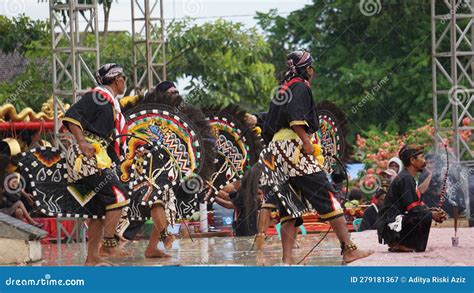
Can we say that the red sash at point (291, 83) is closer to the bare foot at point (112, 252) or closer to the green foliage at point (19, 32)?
the bare foot at point (112, 252)

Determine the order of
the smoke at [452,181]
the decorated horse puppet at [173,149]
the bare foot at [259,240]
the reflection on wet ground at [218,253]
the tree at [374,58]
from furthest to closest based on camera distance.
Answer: the tree at [374,58], the smoke at [452,181], the bare foot at [259,240], the decorated horse puppet at [173,149], the reflection on wet ground at [218,253]

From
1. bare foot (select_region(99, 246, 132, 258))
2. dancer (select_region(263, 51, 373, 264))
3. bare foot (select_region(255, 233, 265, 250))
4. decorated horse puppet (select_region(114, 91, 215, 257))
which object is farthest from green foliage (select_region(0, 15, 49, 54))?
dancer (select_region(263, 51, 373, 264))

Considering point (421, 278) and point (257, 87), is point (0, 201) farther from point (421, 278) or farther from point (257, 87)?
point (257, 87)

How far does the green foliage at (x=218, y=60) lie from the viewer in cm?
2359

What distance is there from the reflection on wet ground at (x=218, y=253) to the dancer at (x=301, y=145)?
0.32 meters

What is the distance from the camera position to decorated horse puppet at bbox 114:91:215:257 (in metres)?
11.5

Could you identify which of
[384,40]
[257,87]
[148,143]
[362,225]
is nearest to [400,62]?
[384,40]

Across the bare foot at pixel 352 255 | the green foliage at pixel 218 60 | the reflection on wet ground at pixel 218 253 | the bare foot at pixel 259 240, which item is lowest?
the reflection on wet ground at pixel 218 253

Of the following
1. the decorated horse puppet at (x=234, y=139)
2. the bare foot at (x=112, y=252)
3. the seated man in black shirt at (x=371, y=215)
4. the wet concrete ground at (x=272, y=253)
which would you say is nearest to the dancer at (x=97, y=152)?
the wet concrete ground at (x=272, y=253)

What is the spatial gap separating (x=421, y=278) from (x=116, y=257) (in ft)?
13.5

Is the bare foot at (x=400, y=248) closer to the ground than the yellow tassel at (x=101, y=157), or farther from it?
closer to the ground

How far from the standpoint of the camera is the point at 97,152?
33.3 feet

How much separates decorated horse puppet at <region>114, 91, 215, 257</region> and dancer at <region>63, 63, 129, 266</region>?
114 centimetres

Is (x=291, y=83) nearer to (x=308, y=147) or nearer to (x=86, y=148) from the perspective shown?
(x=308, y=147)
